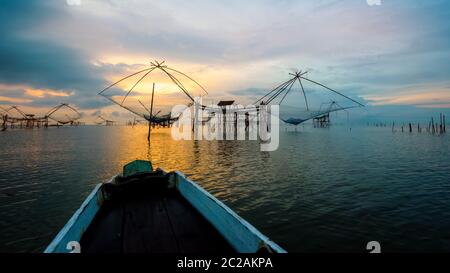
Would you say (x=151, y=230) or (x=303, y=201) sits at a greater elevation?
(x=151, y=230)

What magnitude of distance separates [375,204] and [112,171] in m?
16.9

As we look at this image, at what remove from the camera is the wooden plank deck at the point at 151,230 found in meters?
4.07

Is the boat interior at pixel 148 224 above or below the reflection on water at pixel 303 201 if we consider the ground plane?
above

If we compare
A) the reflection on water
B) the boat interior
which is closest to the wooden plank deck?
the boat interior

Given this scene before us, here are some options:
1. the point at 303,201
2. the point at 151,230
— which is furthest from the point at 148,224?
the point at 303,201

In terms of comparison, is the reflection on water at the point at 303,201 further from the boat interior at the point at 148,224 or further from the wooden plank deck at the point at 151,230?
the wooden plank deck at the point at 151,230

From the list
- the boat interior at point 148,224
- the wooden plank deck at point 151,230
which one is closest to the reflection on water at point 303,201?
the boat interior at point 148,224

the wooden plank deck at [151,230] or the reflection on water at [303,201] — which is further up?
the wooden plank deck at [151,230]

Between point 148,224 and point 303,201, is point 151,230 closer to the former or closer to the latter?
point 148,224

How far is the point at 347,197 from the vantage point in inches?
438

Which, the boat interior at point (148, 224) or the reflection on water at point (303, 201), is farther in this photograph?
the reflection on water at point (303, 201)

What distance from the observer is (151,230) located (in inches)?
185

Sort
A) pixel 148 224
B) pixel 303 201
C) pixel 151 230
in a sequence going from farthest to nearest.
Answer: pixel 303 201
pixel 148 224
pixel 151 230
